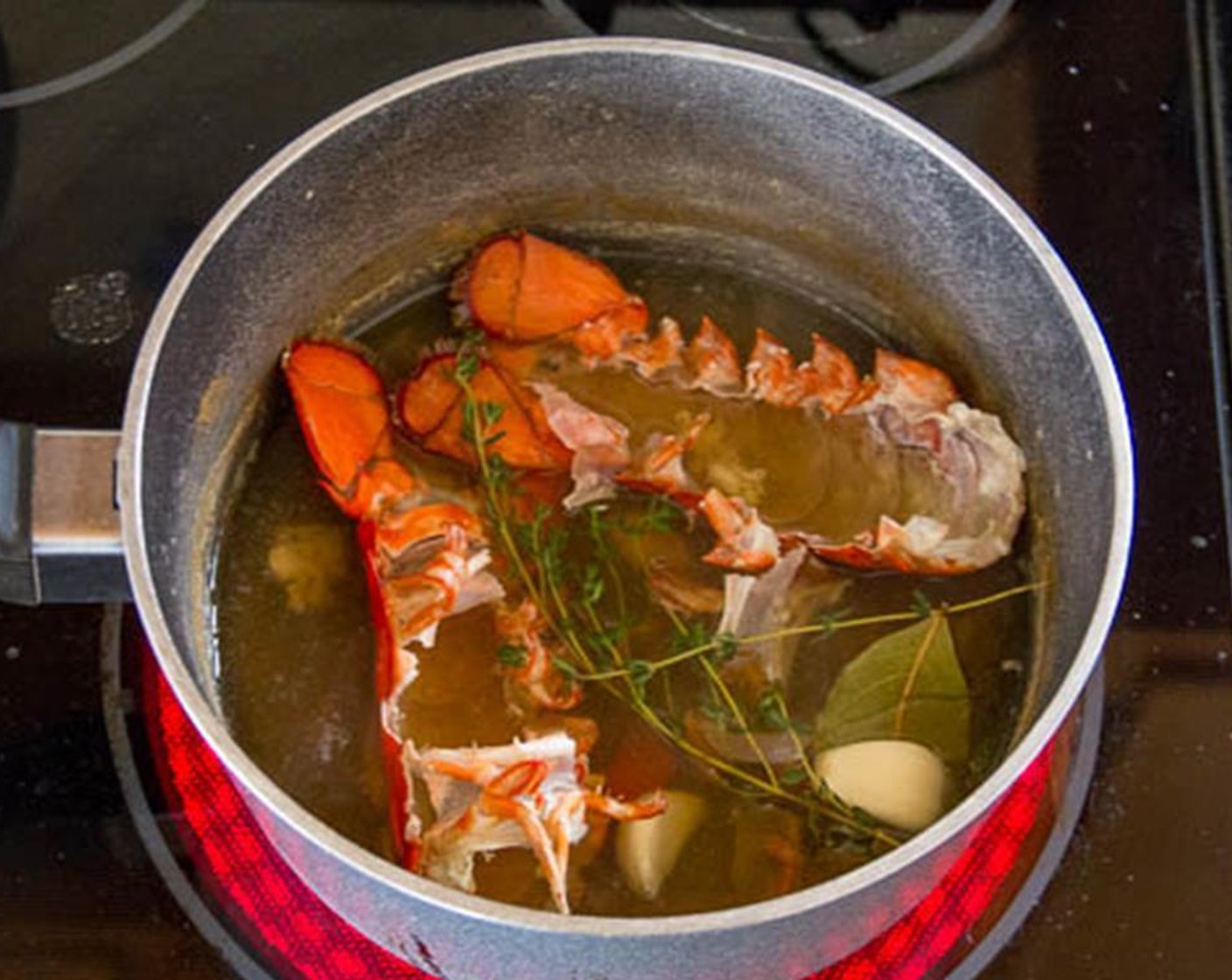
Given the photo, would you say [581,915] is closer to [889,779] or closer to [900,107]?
[889,779]

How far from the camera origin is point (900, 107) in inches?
40.6

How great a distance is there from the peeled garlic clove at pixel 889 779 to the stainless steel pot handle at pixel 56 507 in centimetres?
31

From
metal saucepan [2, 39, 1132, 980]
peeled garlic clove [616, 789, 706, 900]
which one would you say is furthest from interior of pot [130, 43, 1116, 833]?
peeled garlic clove [616, 789, 706, 900]

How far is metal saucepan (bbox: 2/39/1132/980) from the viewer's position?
71 centimetres

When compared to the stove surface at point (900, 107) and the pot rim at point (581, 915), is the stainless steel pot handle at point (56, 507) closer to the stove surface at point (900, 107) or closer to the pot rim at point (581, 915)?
the pot rim at point (581, 915)

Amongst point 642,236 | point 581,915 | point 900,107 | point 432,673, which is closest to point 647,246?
point 642,236

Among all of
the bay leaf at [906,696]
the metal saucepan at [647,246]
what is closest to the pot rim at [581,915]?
the metal saucepan at [647,246]

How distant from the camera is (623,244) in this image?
1.00m

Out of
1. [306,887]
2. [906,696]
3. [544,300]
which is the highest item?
[544,300]

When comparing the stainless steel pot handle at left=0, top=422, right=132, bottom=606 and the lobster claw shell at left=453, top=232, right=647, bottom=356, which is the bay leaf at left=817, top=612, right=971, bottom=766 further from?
the stainless steel pot handle at left=0, top=422, right=132, bottom=606

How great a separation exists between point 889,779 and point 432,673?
0.20m

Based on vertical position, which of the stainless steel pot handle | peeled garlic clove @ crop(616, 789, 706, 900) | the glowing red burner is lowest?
the glowing red burner

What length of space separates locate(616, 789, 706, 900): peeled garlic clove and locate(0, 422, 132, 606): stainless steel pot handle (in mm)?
239

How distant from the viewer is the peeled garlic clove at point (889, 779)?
2.73 feet
